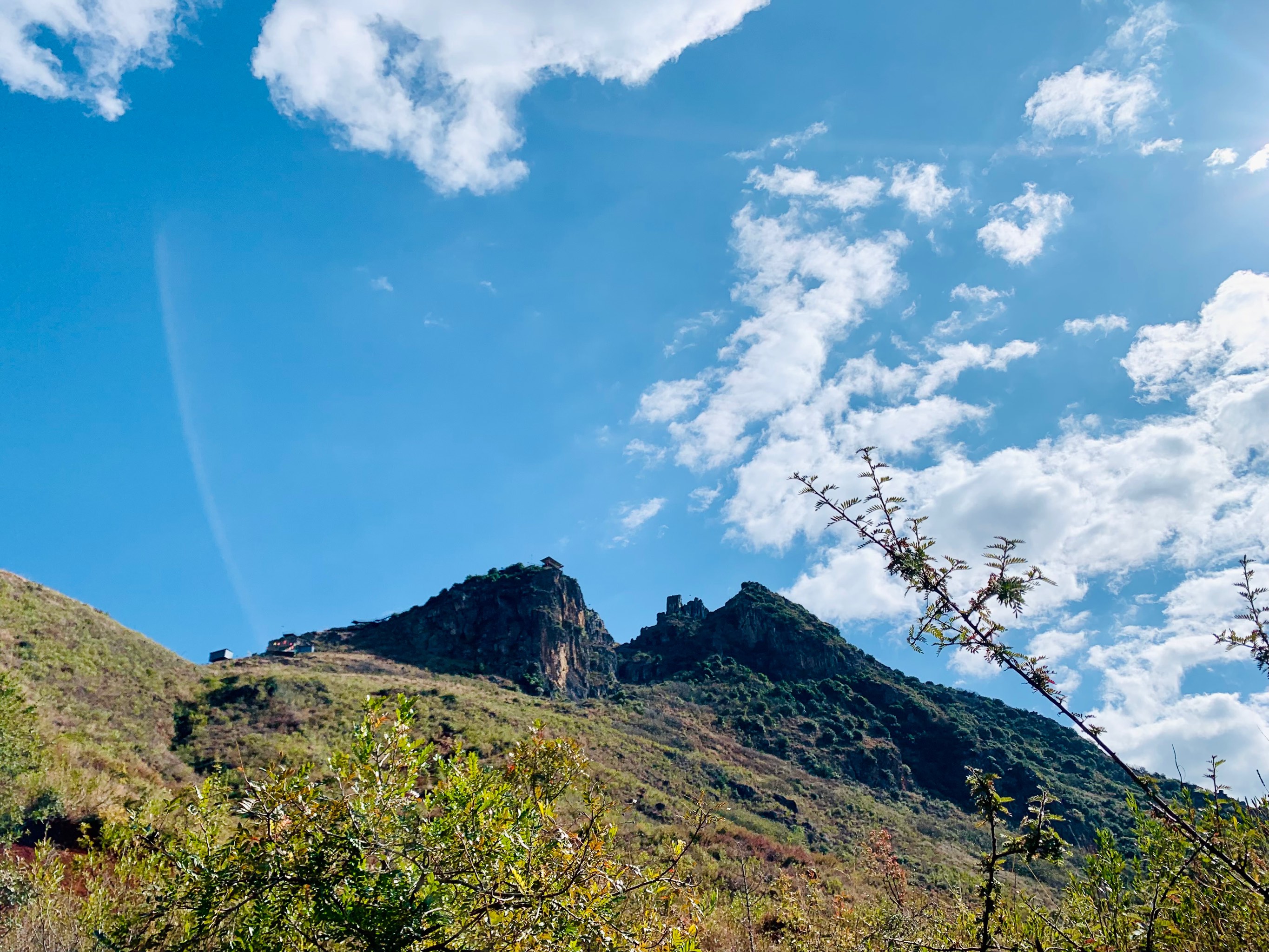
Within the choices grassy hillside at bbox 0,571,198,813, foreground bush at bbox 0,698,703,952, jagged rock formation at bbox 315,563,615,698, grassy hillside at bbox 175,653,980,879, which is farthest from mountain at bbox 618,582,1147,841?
foreground bush at bbox 0,698,703,952

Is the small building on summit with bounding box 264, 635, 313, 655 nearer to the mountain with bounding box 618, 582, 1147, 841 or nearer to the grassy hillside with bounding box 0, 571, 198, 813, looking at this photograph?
the grassy hillside with bounding box 0, 571, 198, 813

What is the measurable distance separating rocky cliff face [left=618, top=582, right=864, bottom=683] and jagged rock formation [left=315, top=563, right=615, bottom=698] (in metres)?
7.99

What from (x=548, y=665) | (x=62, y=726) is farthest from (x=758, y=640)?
(x=62, y=726)

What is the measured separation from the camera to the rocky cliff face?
316 ft

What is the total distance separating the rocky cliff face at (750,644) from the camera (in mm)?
96312

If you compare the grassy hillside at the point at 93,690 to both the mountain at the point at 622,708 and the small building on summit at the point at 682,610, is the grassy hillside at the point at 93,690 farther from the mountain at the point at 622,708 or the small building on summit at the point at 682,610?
the small building on summit at the point at 682,610

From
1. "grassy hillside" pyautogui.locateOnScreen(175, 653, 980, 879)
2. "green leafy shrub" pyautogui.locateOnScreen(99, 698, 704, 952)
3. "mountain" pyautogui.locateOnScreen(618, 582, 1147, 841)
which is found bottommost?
"green leafy shrub" pyautogui.locateOnScreen(99, 698, 704, 952)

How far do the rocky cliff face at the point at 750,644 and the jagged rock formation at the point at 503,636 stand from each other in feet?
26.2

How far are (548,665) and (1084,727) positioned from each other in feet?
274

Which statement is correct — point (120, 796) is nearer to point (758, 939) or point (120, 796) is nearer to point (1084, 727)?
point (758, 939)

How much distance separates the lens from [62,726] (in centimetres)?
2505

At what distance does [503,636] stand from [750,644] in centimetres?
4067

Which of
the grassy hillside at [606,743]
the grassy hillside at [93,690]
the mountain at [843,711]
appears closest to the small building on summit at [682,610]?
the mountain at [843,711]

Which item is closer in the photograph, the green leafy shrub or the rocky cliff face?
the green leafy shrub
